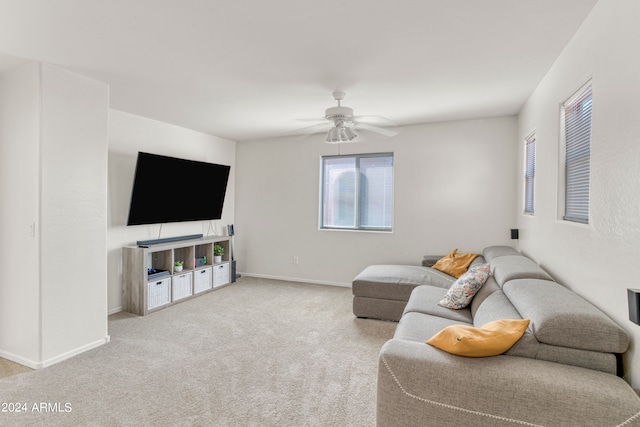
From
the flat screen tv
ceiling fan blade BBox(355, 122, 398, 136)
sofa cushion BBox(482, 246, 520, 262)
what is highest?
ceiling fan blade BBox(355, 122, 398, 136)

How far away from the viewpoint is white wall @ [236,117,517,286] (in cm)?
457

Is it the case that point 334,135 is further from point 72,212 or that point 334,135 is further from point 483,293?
point 72,212

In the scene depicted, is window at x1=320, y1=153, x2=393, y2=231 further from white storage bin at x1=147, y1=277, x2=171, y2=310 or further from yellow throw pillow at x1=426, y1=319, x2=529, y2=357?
yellow throw pillow at x1=426, y1=319, x2=529, y2=357

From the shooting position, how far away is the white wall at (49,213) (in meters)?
2.75

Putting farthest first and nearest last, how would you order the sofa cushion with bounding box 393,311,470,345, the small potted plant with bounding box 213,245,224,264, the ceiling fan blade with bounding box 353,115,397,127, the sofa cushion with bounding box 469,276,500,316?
the small potted plant with bounding box 213,245,224,264 → the ceiling fan blade with bounding box 353,115,397,127 → the sofa cushion with bounding box 469,276,500,316 → the sofa cushion with bounding box 393,311,470,345

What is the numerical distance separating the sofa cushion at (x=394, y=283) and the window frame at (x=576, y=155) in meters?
1.63

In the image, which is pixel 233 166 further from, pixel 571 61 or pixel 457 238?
pixel 571 61

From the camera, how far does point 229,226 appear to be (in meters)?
5.91

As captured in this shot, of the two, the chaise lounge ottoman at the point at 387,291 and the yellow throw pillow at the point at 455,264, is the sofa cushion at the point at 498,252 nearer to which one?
the yellow throw pillow at the point at 455,264

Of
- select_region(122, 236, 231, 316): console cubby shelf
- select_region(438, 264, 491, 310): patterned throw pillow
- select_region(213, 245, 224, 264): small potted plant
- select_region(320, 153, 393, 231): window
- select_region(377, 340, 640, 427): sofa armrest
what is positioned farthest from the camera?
select_region(213, 245, 224, 264): small potted plant

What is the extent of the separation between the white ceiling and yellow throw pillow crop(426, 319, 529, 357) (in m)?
1.81

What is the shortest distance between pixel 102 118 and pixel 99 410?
249 cm

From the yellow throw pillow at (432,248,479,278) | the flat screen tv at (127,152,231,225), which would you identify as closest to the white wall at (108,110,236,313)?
the flat screen tv at (127,152,231,225)

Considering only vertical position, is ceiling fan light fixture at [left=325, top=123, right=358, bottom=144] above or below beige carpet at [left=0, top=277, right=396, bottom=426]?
above
